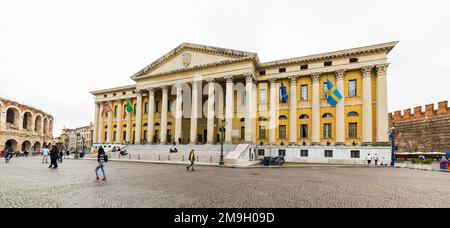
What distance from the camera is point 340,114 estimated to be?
1124 inches

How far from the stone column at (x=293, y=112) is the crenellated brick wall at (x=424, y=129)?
11.9 m

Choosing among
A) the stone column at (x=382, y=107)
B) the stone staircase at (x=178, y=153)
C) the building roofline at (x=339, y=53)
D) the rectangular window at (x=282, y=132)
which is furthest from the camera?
the rectangular window at (x=282, y=132)

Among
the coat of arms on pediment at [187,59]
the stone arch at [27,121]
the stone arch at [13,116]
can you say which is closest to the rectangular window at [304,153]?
the coat of arms on pediment at [187,59]

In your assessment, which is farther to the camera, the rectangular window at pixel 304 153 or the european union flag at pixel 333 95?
the rectangular window at pixel 304 153

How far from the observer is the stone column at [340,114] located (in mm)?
28203

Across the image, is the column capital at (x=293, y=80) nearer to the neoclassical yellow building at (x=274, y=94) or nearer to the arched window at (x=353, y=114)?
the neoclassical yellow building at (x=274, y=94)

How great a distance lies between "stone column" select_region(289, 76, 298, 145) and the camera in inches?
1211

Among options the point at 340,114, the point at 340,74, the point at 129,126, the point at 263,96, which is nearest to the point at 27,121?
the point at 129,126

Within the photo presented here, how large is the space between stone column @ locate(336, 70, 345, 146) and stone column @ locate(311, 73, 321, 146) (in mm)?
2276

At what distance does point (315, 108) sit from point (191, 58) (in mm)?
20048

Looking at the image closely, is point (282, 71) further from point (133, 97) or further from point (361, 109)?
point (133, 97)

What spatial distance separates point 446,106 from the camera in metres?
29.5

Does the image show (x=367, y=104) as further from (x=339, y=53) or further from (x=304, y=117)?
(x=304, y=117)

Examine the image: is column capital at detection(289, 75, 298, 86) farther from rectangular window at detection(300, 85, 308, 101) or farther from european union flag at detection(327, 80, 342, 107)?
european union flag at detection(327, 80, 342, 107)
